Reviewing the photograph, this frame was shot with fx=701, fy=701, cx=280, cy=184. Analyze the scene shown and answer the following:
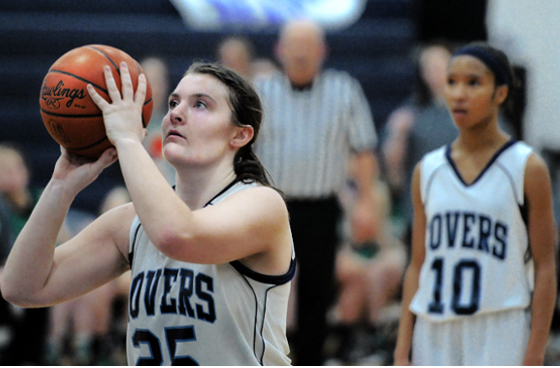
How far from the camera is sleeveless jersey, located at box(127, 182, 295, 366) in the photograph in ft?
7.07

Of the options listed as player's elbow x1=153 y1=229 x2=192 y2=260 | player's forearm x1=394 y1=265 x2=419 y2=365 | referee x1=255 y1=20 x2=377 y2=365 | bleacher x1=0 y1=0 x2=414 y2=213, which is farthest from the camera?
bleacher x1=0 y1=0 x2=414 y2=213

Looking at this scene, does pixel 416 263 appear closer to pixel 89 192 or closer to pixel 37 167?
pixel 89 192

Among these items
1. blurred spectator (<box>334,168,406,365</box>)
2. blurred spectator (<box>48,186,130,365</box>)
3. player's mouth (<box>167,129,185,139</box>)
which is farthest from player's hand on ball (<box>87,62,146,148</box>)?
blurred spectator (<box>334,168,406,365</box>)

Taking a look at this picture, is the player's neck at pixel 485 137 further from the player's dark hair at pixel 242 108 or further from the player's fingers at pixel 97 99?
the player's fingers at pixel 97 99

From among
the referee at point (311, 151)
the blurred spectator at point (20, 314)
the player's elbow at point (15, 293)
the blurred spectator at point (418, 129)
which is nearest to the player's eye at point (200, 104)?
the player's elbow at point (15, 293)

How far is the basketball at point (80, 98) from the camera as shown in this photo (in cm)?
219

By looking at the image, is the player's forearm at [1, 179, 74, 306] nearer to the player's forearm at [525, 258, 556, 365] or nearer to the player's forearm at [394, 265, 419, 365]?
the player's forearm at [394, 265, 419, 365]

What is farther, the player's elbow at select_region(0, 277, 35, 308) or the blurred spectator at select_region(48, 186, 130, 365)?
the blurred spectator at select_region(48, 186, 130, 365)

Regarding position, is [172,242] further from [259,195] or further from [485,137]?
[485,137]

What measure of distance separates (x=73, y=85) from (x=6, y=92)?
6248 mm

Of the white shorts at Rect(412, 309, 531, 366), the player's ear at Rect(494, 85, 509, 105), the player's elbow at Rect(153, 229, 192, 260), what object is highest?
the player's ear at Rect(494, 85, 509, 105)

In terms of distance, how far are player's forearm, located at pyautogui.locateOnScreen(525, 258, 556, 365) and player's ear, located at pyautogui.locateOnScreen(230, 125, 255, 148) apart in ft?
4.99

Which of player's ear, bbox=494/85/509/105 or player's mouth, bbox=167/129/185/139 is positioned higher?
player's ear, bbox=494/85/509/105

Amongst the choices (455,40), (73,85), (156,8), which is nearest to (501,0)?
(455,40)
